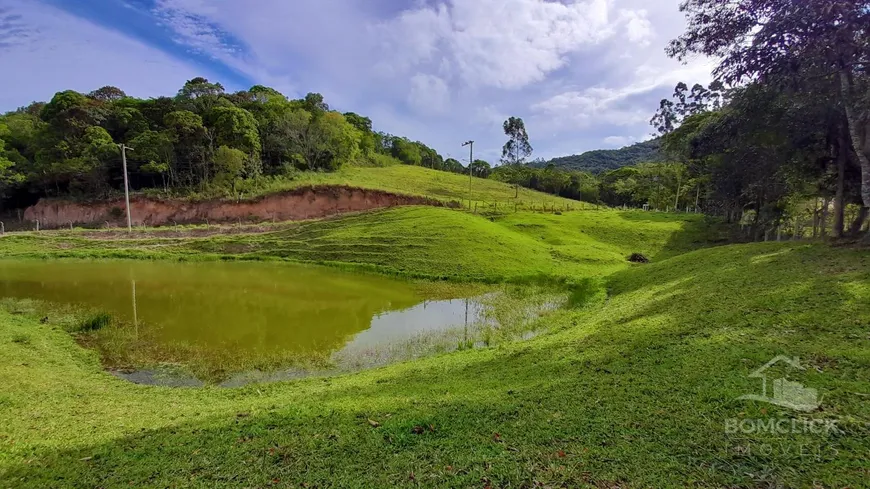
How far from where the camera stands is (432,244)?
27.7 meters

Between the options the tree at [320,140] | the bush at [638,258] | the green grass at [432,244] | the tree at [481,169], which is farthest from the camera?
the tree at [481,169]

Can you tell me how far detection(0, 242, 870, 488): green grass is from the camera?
432 cm

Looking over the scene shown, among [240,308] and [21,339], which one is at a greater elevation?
[21,339]

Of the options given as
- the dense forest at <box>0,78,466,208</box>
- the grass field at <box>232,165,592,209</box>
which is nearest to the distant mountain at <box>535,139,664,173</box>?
the grass field at <box>232,165,592,209</box>

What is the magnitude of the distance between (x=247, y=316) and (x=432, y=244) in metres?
14.2

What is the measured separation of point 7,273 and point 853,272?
3591 centimetres

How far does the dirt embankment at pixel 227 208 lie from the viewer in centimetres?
4131

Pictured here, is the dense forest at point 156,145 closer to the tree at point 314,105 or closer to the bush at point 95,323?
the tree at point 314,105

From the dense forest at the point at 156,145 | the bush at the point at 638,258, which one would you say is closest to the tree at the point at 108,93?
the dense forest at the point at 156,145

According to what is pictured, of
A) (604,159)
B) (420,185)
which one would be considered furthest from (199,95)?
(604,159)

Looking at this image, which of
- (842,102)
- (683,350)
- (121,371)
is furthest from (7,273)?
(842,102)

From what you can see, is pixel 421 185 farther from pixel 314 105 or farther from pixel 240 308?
pixel 240 308

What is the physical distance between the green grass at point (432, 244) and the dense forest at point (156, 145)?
1188 centimetres

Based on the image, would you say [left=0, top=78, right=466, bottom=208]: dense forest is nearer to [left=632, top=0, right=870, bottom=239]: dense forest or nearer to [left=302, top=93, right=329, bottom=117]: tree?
[left=302, top=93, right=329, bottom=117]: tree
